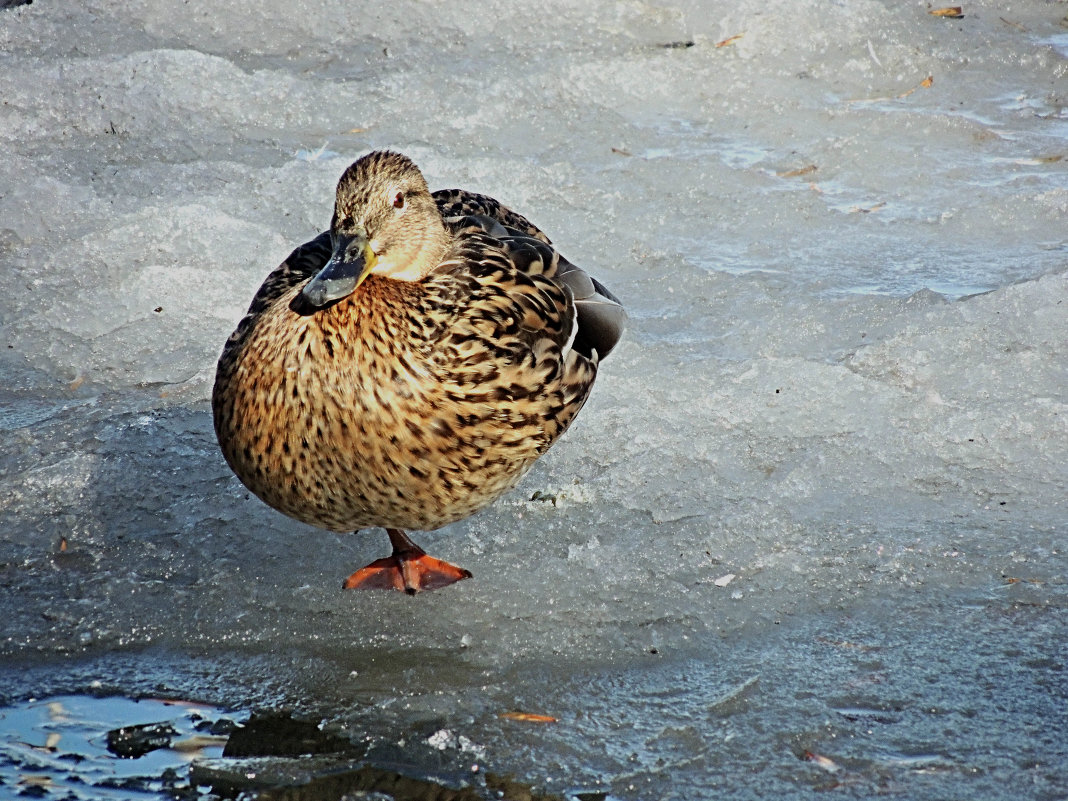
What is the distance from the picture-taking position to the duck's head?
11.3 ft

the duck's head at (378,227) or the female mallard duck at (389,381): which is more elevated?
the duck's head at (378,227)

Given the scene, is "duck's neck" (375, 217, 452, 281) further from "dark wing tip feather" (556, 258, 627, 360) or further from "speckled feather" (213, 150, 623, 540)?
"dark wing tip feather" (556, 258, 627, 360)

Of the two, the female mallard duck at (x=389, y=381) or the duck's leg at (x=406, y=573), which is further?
the duck's leg at (x=406, y=573)

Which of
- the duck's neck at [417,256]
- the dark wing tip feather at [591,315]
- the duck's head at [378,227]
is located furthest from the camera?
the dark wing tip feather at [591,315]

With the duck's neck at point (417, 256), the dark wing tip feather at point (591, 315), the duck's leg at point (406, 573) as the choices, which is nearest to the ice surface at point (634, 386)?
the duck's leg at point (406, 573)

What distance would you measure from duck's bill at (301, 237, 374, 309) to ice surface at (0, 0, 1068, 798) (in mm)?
1011

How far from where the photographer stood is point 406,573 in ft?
12.9

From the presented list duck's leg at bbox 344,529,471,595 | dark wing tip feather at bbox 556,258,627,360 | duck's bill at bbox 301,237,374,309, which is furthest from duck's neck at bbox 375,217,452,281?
duck's leg at bbox 344,529,471,595

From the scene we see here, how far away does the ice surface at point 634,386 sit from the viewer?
11.1 ft

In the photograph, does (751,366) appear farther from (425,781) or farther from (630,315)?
(425,781)

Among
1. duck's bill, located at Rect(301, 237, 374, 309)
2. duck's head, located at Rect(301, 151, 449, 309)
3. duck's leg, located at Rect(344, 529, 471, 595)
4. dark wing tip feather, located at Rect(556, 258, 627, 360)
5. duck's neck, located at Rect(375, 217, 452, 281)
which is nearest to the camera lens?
duck's bill, located at Rect(301, 237, 374, 309)

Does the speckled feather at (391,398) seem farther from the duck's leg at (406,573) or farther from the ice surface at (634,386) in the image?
the ice surface at (634,386)

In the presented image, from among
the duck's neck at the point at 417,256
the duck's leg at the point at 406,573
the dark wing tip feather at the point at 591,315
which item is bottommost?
the duck's leg at the point at 406,573

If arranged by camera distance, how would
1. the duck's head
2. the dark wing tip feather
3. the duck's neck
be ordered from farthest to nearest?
the dark wing tip feather, the duck's neck, the duck's head
